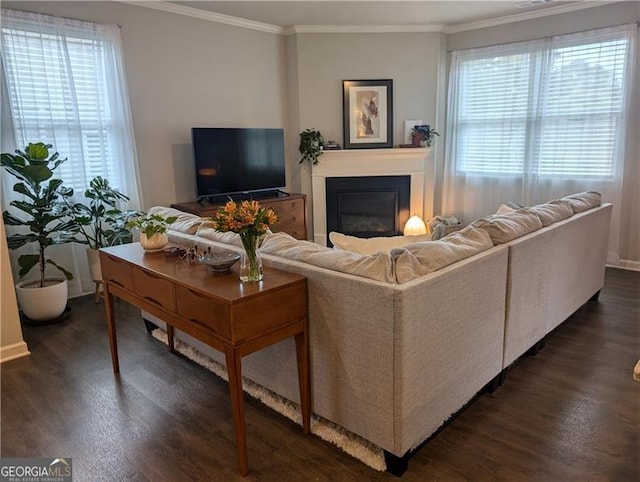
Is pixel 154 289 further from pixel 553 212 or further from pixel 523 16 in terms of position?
→ pixel 523 16

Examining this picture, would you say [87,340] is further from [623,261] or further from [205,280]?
[623,261]

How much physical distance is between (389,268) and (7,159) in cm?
308

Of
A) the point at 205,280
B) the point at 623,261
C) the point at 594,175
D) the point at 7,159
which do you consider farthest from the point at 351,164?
the point at 205,280

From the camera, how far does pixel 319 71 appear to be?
18.3 feet

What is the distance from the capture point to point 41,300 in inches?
137

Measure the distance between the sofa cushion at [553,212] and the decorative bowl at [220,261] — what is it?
1851 mm

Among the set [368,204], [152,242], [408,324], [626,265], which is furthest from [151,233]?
[626,265]

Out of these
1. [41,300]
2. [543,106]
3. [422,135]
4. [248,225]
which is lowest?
[41,300]

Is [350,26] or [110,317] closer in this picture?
[110,317]

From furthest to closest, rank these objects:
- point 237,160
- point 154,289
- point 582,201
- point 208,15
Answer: point 237,160 → point 208,15 → point 582,201 → point 154,289

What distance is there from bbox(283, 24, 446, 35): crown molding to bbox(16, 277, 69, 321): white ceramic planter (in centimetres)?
386

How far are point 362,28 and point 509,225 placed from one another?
157 inches

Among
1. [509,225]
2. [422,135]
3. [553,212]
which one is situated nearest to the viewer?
[509,225]

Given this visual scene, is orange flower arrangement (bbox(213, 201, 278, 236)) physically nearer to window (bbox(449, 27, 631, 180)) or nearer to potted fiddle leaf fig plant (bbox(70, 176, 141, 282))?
potted fiddle leaf fig plant (bbox(70, 176, 141, 282))
